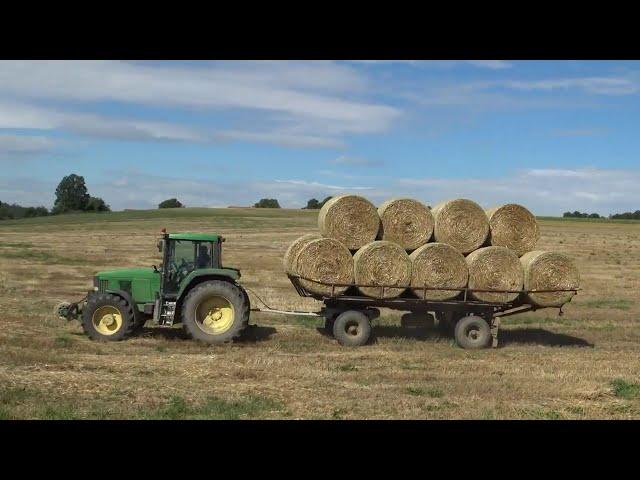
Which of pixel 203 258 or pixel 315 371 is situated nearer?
pixel 315 371

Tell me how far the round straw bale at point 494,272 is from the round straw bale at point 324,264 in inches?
76.8

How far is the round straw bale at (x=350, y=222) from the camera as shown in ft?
37.4

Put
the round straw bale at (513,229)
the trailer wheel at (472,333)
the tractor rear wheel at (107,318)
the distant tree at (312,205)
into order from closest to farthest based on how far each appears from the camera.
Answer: the tractor rear wheel at (107,318) < the trailer wheel at (472,333) < the round straw bale at (513,229) < the distant tree at (312,205)

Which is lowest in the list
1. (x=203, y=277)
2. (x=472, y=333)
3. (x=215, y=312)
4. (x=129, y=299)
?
(x=472, y=333)

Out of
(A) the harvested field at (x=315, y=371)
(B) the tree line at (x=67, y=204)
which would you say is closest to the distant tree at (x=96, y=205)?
(B) the tree line at (x=67, y=204)

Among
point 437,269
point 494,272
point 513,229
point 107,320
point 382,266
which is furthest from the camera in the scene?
point 513,229

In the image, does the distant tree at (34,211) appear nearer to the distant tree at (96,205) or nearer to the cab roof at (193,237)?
the distant tree at (96,205)

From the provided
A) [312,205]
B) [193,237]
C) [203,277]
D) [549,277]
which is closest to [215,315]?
[203,277]

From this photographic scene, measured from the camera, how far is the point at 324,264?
441 inches

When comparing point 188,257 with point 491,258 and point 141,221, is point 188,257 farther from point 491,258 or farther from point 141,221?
point 141,221

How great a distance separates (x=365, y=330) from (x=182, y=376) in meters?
3.77

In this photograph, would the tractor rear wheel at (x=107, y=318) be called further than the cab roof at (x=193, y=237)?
No

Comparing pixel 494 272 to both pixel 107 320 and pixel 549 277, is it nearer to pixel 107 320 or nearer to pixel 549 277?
pixel 549 277

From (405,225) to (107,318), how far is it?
4.80 metres
